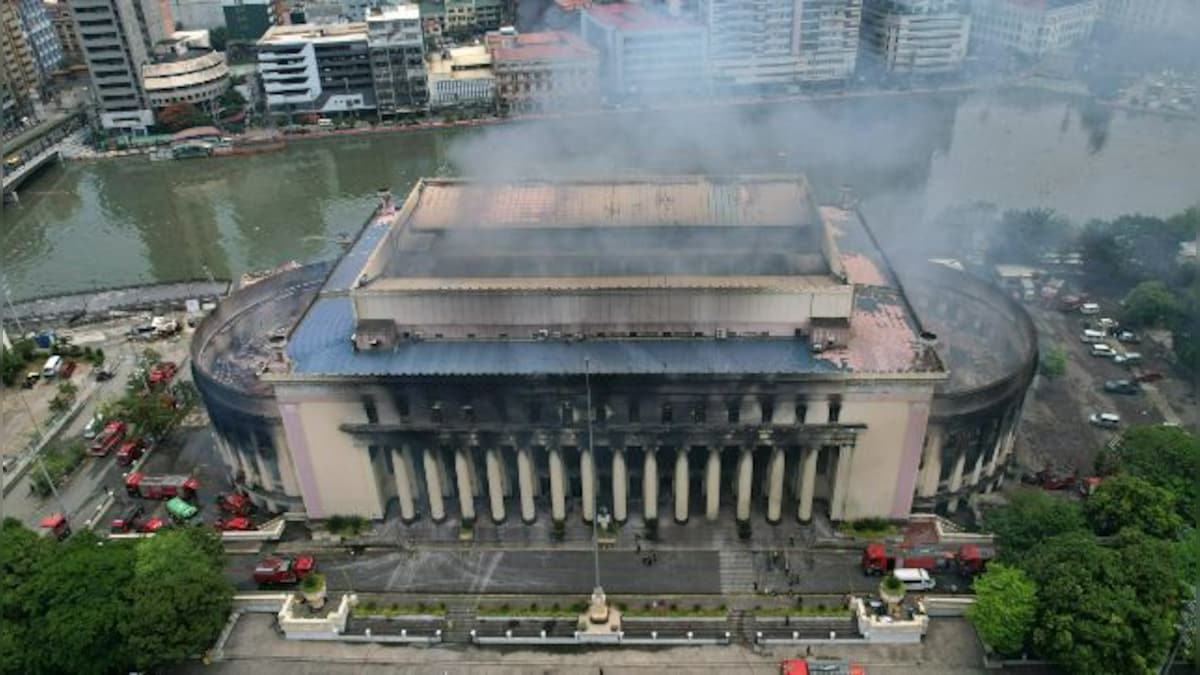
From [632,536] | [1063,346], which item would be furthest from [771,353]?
[1063,346]

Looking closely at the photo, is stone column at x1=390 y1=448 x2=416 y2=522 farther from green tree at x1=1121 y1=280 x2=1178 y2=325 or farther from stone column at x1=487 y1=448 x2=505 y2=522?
green tree at x1=1121 y1=280 x2=1178 y2=325

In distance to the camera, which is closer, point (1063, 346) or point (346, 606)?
point (346, 606)

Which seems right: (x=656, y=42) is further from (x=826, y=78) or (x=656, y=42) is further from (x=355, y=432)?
(x=355, y=432)

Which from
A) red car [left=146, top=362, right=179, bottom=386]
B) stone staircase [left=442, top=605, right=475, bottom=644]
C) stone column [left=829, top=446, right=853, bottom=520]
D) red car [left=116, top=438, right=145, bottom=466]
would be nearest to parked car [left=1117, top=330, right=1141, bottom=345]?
stone column [left=829, top=446, right=853, bottom=520]

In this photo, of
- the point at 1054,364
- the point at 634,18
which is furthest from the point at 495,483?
the point at 634,18

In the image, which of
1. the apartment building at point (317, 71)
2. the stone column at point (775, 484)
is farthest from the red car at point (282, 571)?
the apartment building at point (317, 71)

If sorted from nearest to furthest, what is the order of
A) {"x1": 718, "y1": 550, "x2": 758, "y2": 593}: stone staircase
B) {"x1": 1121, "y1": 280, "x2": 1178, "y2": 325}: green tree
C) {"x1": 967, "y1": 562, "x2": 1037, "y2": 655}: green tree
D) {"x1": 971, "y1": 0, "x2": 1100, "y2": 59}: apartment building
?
{"x1": 967, "y1": 562, "x2": 1037, "y2": 655}: green tree
{"x1": 718, "y1": 550, "x2": 758, "y2": 593}: stone staircase
{"x1": 1121, "y1": 280, "x2": 1178, "y2": 325}: green tree
{"x1": 971, "y1": 0, "x2": 1100, "y2": 59}: apartment building

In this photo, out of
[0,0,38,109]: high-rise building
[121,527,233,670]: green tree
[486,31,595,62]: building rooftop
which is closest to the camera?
[121,527,233,670]: green tree
